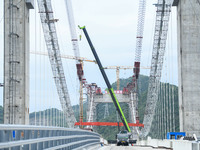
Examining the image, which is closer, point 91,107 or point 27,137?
point 27,137

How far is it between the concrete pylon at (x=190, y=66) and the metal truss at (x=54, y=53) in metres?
37.9

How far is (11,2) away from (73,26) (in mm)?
126652

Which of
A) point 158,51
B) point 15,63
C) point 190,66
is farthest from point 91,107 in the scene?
point 15,63

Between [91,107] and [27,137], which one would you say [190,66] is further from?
[91,107]

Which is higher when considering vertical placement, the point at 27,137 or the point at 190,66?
the point at 190,66

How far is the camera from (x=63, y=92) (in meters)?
127

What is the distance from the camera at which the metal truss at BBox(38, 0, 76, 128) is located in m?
88.9

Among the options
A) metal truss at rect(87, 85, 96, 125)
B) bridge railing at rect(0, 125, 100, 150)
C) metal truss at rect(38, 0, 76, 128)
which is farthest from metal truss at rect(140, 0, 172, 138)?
bridge railing at rect(0, 125, 100, 150)

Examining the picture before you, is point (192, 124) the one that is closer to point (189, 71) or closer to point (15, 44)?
point (189, 71)

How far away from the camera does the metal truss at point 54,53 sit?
8894 centimetres

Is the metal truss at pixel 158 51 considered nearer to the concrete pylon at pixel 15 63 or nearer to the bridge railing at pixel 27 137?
the concrete pylon at pixel 15 63

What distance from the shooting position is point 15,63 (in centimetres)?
4588

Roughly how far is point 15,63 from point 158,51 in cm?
6973

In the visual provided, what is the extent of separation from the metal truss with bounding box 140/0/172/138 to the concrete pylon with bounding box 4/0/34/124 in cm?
3416
